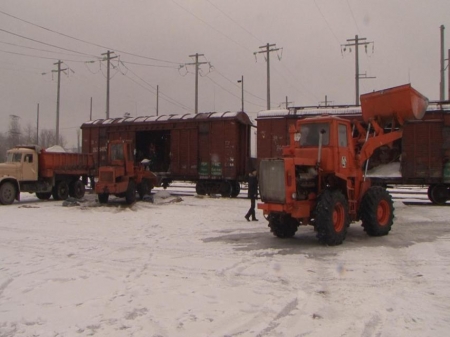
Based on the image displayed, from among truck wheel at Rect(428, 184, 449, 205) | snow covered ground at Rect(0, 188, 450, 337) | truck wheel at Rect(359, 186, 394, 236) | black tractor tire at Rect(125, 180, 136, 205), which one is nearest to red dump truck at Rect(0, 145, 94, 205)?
black tractor tire at Rect(125, 180, 136, 205)

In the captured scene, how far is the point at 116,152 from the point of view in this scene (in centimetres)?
1802

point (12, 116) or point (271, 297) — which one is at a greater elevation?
point (12, 116)

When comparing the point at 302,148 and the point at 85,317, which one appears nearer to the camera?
the point at 85,317

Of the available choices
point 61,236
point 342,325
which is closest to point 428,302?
point 342,325

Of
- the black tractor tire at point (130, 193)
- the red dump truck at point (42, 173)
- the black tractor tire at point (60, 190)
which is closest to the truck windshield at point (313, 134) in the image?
the black tractor tire at point (130, 193)

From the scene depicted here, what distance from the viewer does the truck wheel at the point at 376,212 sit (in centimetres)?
995

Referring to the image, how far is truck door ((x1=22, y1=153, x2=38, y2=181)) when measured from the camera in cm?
1870

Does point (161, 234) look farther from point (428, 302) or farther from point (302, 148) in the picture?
point (428, 302)

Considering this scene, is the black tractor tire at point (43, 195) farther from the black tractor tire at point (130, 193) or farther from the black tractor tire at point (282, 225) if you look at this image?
the black tractor tire at point (282, 225)

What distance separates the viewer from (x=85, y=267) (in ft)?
23.6

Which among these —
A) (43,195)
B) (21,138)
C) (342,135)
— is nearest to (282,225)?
(342,135)

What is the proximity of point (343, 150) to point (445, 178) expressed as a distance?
32.5 ft

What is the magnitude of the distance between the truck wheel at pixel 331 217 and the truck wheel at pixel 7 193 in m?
13.9

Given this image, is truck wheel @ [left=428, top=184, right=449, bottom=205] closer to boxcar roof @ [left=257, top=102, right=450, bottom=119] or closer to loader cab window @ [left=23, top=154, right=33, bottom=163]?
boxcar roof @ [left=257, top=102, right=450, bottom=119]
